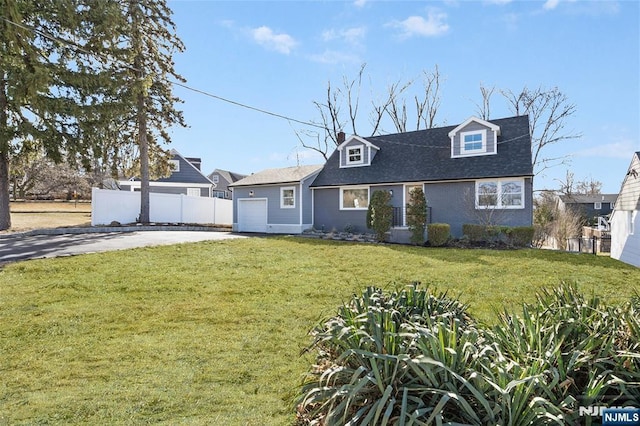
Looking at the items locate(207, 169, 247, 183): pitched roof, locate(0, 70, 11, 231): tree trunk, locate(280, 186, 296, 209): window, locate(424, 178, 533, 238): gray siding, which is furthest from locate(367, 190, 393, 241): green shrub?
locate(207, 169, 247, 183): pitched roof

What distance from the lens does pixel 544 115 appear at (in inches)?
1123

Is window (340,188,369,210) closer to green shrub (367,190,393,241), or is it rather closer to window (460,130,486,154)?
green shrub (367,190,393,241)

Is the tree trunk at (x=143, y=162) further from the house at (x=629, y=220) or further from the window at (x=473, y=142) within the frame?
the house at (x=629, y=220)

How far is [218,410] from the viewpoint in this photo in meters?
3.11

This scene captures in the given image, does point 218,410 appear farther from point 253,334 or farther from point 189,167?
point 189,167

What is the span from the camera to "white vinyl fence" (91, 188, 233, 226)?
19.2 meters

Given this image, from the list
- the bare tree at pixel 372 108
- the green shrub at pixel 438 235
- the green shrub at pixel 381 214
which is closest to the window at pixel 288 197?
the green shrub at pixel 381 214

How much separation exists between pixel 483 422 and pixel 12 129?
65.9 feet

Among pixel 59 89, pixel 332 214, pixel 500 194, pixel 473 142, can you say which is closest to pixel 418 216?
pixel 500 194

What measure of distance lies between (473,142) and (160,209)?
59.8 feet

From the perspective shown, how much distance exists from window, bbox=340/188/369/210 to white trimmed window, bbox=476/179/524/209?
17.7 ft

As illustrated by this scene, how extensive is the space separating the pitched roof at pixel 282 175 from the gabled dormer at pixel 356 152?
1.84 meters

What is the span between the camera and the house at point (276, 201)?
1970cm

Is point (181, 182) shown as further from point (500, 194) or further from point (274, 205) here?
point (500, 194)
